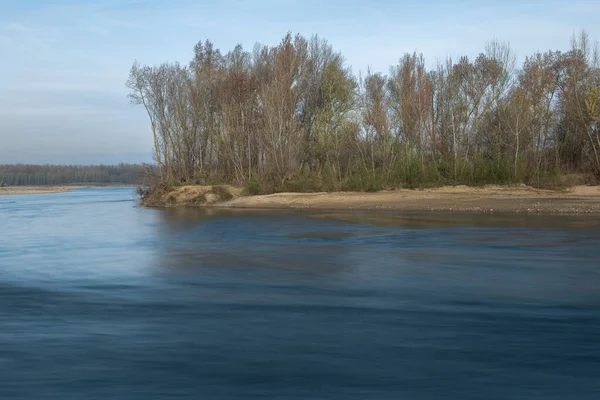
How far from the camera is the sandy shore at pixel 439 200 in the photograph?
3044 cm

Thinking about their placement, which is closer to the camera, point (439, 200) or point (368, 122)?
point (439, 200)

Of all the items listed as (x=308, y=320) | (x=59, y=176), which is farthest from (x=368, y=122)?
(x=59, y=176)

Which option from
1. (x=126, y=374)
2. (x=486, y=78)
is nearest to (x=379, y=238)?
(x=126, y=374)

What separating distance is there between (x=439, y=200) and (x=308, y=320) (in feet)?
85.7

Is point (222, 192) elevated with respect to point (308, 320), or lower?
elevated

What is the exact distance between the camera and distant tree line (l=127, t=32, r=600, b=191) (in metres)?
40.5

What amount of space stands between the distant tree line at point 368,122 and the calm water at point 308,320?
858 inches

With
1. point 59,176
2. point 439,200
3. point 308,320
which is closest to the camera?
point 308,320

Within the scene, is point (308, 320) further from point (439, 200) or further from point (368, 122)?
point (368, 122)

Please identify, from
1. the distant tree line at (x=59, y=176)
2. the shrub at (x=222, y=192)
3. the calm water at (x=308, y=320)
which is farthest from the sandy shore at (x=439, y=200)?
the distant tree line at (x=59, y=176)

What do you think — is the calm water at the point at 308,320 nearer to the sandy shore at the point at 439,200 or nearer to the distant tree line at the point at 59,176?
the sandy shore at the point at 439,200

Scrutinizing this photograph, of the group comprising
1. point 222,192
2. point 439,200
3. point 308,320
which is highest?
point 222,192

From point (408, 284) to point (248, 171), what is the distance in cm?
3607

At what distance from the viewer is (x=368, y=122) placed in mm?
43188
